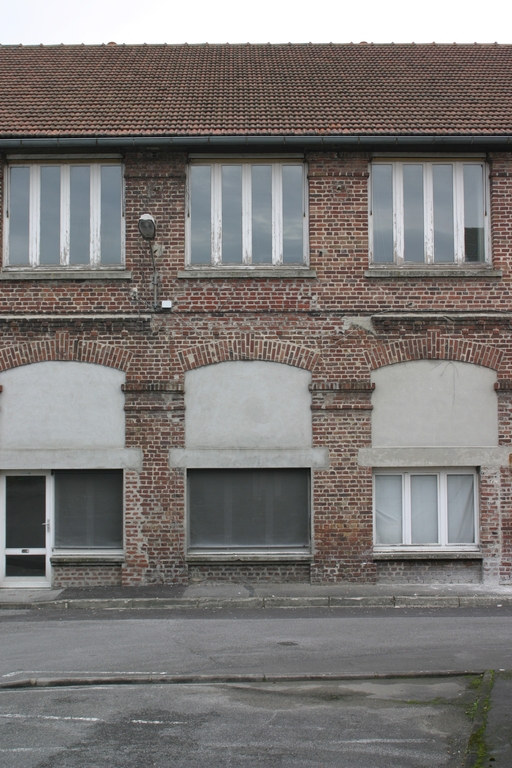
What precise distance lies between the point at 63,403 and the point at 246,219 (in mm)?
4420

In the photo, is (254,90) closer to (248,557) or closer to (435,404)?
(435,404)

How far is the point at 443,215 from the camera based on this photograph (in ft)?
47.1

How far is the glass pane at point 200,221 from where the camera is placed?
14320mm

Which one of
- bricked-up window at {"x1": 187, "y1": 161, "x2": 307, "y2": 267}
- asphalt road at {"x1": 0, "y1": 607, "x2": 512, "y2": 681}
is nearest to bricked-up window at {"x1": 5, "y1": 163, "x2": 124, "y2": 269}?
bricked-up window at {"x1": 187, "y1": 161, "x2": 307, "y2": 267}

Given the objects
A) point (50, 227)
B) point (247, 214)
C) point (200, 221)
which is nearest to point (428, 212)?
point (247, 214)

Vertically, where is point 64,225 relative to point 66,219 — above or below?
below

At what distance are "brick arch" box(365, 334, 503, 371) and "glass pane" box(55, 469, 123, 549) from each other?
481cm

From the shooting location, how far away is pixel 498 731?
665 centimetres

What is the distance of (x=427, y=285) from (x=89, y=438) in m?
6.28

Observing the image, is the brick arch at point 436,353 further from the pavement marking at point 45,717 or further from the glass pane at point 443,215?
the pavement marking at point 45,717

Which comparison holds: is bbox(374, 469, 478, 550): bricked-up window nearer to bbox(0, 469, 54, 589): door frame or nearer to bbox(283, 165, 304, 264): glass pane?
bbox(283, 165, 304, 264): glass pane

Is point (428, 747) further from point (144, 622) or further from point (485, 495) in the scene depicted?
point (485, 495)

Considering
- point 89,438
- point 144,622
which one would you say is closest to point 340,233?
point 89,438

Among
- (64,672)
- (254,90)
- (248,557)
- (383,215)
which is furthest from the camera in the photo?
(254,90)
